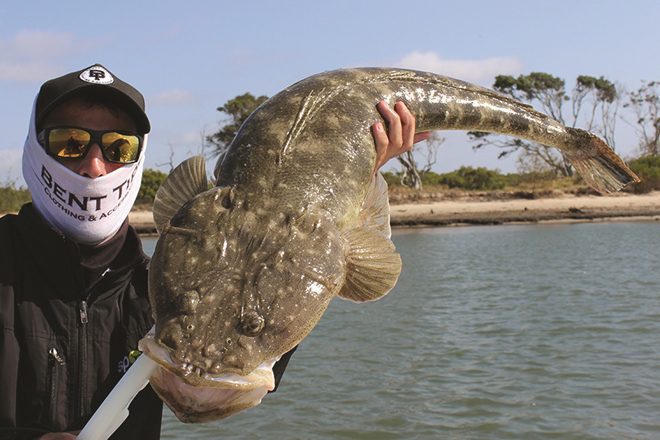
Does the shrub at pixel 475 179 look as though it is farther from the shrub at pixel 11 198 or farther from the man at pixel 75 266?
the man at pixel 75 266

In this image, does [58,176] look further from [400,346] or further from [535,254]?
[535,254]

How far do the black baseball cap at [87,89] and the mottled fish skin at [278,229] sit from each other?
1.35 feet

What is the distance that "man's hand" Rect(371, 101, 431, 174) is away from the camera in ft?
8.69

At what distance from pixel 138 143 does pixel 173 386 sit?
111cm

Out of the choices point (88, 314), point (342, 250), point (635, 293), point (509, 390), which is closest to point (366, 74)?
point (342, 250)

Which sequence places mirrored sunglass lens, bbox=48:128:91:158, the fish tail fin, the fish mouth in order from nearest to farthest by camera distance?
the fish mouth < mirrored sunglass lens, bbox=48:128:91:158 < the fish tail fin

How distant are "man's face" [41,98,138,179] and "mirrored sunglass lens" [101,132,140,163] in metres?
0.02

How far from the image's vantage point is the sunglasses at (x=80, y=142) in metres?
2.49

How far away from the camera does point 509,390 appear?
8.74 meters

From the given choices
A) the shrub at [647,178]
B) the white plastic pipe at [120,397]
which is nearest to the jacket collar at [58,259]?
the white plastic pipe at [120,397]

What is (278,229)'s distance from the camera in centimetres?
213

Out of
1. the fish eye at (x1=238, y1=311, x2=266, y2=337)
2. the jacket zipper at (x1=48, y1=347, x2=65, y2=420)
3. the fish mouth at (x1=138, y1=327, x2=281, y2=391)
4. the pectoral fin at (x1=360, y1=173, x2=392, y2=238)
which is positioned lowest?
the jacket zipper at (x1=48, y1=347, x2=65, y2=420)

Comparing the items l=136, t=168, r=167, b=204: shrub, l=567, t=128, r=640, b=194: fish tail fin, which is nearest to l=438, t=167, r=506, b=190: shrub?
l=136, t=168, r=167, b=204: shrub

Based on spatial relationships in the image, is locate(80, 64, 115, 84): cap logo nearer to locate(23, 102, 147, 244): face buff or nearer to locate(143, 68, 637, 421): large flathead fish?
locate(23, 102, 147, 244): face buff
